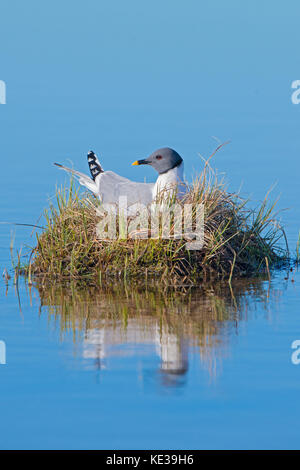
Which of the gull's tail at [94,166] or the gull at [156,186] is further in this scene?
the gull's tail at [94,166]

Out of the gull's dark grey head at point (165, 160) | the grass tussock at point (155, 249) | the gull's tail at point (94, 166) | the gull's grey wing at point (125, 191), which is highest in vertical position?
the gull's tail at point (94, 166)

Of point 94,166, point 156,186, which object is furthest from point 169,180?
point 94,166

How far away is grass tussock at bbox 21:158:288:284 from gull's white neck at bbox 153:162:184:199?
18cm

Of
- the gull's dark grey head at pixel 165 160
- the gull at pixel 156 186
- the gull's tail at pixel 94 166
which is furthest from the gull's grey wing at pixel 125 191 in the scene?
the gull's tail at pixel 94 166

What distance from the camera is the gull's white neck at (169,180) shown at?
973 cm

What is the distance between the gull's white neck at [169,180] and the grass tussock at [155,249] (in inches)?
7.1

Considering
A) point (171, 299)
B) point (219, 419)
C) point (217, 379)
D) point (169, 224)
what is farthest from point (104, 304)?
point (219, 419)

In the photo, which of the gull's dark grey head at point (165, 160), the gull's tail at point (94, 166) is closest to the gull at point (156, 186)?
the gull's dark grey head at point (165, 160)

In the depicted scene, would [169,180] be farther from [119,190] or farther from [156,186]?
[119,190]

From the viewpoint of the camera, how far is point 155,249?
9297 millimetres

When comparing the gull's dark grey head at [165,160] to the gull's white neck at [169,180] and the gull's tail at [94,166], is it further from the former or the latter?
the gull's tail at [94,166]

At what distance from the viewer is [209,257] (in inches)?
370

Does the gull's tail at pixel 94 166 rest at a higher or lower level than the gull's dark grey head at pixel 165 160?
higher
